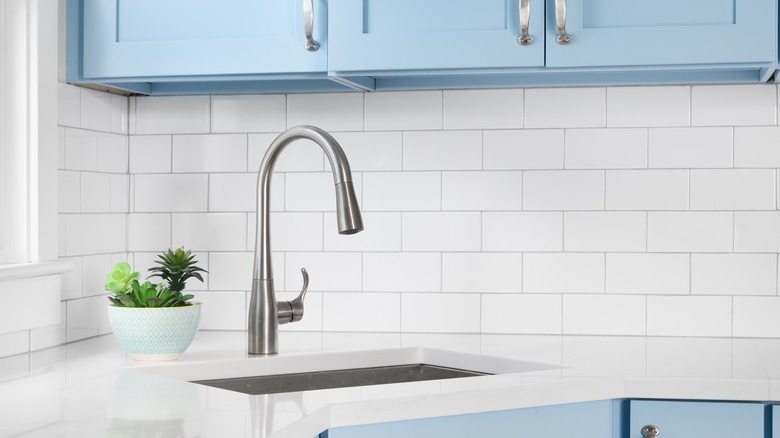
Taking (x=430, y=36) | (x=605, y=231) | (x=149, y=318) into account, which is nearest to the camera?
(x=149, y=318)

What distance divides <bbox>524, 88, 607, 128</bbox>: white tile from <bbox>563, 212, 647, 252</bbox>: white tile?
8.9 inches

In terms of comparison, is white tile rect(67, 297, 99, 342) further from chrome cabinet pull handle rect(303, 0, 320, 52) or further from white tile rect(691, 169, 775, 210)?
white tile rect(691, 169, 775, 210)

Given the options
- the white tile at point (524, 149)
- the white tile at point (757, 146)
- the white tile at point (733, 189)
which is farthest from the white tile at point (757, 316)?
the white tile at point (524, 149)

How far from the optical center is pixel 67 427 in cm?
131

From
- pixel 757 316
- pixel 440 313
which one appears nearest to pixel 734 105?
pixel 757 316

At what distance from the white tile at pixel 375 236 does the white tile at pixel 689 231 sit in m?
0.62

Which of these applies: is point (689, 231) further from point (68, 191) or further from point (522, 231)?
point (68, 191)

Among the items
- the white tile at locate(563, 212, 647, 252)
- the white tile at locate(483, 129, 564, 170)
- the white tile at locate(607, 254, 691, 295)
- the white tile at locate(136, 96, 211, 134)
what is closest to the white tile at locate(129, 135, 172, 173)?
the white tile at locate(136, 96, 211, 134)

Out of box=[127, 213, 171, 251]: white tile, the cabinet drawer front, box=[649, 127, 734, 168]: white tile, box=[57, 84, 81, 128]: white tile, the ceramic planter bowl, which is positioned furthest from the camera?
box=[127, 213, 171, 251]: white tile

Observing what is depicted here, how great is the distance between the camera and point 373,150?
2.39 metres

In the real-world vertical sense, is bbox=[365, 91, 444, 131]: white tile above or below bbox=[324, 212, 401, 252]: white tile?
above

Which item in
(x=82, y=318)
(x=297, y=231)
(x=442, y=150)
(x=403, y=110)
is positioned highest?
(x=403, y=110)

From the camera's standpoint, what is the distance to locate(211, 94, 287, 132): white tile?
244 cm

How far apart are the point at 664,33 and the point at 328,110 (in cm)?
86
